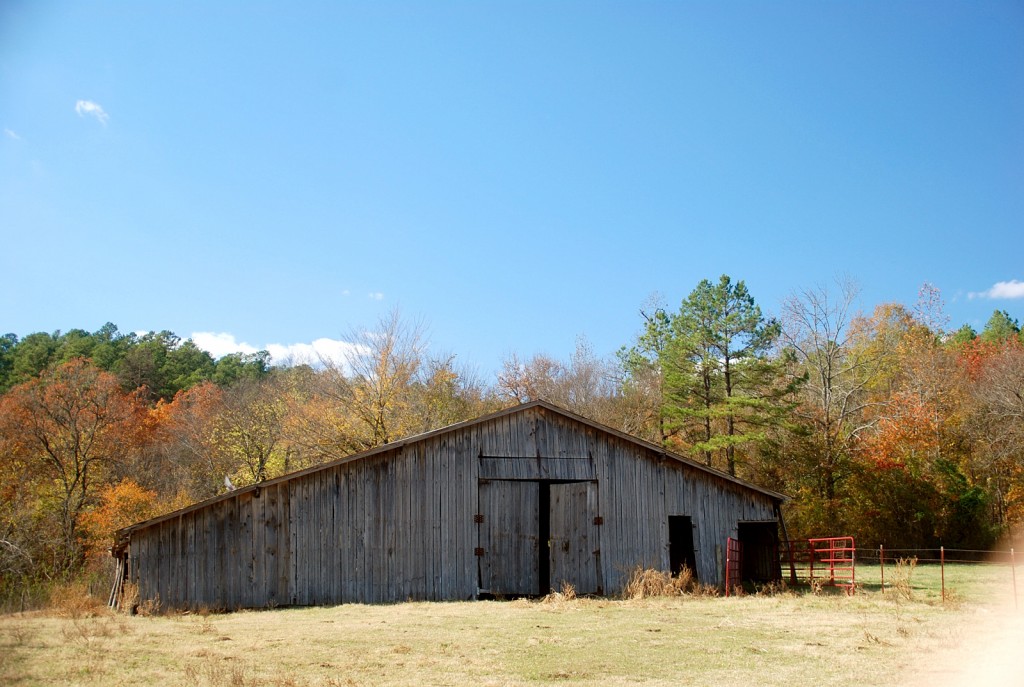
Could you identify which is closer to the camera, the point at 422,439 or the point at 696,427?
the point at 422,439

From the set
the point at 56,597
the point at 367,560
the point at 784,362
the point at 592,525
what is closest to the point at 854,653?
the point at 592,525

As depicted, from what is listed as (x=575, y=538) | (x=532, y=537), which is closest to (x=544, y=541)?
(x=575, y=538)

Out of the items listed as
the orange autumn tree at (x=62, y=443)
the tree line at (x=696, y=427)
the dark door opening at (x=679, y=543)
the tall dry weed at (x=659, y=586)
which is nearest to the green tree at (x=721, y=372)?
the tree line at (x=696, y=427)

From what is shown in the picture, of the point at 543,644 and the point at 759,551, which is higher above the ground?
the point at 543,644

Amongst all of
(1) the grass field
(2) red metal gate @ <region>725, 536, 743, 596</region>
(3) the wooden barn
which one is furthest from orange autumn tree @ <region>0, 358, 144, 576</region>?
(2) red metal gate @ <region>725, 536, 743, 596</region>

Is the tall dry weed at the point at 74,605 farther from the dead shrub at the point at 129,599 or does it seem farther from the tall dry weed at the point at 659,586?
the tall dry weed at the point at 659,586

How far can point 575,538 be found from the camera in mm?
22453

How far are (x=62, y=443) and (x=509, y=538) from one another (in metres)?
27.2

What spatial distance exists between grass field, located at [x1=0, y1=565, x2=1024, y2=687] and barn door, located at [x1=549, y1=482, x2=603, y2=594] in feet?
6.55

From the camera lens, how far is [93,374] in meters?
41.4

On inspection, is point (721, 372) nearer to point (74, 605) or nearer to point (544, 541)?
point (544, 541)

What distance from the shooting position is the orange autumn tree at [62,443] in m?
37.2

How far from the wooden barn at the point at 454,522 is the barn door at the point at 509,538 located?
0.10 feet

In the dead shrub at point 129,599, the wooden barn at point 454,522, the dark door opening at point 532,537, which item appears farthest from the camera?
the dark door opening at point 532,537
